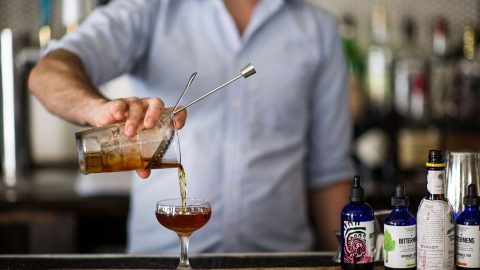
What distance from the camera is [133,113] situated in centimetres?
131

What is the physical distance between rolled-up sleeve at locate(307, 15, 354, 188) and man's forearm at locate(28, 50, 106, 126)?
2.40 ft

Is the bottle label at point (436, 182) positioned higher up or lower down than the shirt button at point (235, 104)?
lower down

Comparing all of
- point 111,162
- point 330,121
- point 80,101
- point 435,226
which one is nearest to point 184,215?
point 111,162

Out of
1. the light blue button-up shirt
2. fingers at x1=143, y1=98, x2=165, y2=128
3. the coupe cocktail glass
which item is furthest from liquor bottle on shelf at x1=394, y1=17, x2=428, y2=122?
fingers at x1=143, y1=98, x2=165, y2=128

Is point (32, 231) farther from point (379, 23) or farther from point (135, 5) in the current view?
point (379, 23)

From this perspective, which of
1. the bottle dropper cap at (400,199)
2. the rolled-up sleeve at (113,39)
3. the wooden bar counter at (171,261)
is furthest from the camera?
the rolled-up sleeve at (113,39)

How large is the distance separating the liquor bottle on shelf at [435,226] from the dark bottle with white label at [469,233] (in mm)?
15

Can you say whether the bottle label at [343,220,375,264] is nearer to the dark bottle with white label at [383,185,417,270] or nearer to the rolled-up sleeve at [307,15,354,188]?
the dark bottle with white label at [383,185,417,270]

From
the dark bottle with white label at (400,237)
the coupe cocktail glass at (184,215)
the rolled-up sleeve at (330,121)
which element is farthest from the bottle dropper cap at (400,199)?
the rolled-up sleeve at (330,121)

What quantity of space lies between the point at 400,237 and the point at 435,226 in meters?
0.07

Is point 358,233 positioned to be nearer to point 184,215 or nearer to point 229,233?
point 184,215

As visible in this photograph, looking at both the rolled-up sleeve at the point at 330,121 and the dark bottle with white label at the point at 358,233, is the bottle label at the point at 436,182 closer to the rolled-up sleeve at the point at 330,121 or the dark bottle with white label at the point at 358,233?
the dark bottle with white label at the point at 358,233

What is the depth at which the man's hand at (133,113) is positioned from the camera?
130 centimetres

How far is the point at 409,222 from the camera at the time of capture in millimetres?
1396
